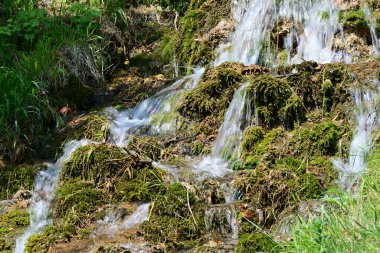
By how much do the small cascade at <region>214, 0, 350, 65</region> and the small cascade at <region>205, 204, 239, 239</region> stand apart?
124 inches

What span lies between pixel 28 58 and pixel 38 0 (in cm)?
230

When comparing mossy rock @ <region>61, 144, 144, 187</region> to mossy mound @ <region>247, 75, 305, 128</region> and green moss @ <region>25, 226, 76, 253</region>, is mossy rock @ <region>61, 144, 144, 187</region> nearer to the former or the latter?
green moss @ <region>25, 226, 76, 253</region>

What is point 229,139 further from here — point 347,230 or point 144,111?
point 347,230

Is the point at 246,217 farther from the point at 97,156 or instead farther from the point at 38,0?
the point at 38,0

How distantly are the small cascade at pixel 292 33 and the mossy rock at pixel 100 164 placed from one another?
2705 millimetres

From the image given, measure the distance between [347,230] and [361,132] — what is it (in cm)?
256

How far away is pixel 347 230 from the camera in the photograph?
3.01 metres

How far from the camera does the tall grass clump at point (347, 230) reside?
9.31 ft

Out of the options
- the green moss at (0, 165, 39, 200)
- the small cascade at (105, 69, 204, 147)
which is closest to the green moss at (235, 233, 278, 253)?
the green moss at (0, 165, 39, 200)

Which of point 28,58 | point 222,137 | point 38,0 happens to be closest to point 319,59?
point 222,137

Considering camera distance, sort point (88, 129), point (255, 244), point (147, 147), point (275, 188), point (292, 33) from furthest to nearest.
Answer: point (292, 33) < point (88, 129) < point (147, 147) < point (275, 188) < point (255, 244)

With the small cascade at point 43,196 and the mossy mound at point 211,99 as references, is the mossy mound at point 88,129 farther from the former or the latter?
the mossy mound at point 211,99

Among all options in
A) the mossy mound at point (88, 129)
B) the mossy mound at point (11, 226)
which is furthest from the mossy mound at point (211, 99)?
the mossy mound at point (11, 226)

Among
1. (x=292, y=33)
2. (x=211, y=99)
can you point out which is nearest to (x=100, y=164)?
(x=211, y=99)
